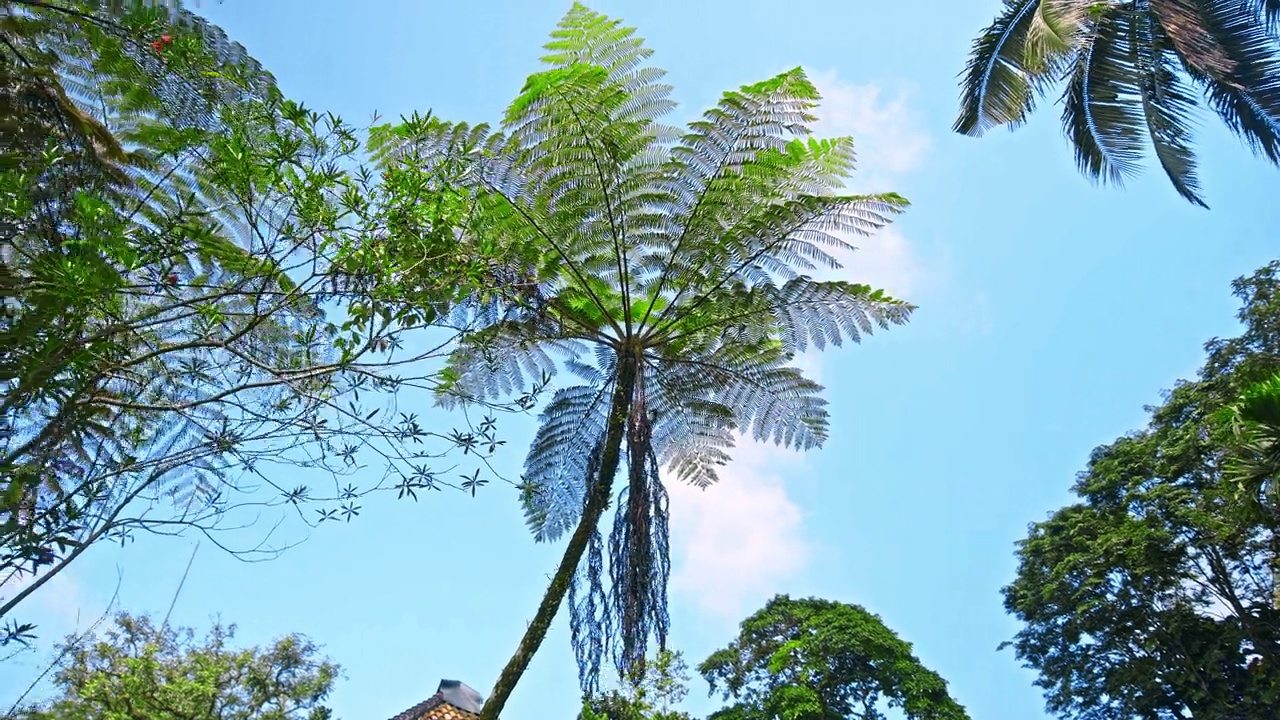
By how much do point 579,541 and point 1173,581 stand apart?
1329 centimetres

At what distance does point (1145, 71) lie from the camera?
24.4ft

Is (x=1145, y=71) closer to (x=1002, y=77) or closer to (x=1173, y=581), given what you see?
(x=1002, y=77)

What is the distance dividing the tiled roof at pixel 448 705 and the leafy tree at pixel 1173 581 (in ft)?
32.7

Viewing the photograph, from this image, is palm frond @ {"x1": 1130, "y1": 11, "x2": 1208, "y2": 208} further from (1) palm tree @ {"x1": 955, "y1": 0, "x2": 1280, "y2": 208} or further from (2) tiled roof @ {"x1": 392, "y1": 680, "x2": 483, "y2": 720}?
(2) tiled roof @ {"x1": 392, "y1": 680, "x2": 483, "y2": 720}

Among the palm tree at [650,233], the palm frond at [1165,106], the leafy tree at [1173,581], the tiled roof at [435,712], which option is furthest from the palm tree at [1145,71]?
the tiled roof at [435,712]

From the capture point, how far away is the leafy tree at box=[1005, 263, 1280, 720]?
1409 cm

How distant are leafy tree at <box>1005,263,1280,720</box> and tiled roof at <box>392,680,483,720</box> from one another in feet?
32.7

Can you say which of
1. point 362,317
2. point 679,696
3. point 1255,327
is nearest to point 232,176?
point 362,317

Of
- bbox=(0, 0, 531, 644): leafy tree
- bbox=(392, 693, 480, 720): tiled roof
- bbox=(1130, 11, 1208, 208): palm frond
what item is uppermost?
bbox=(1130, 11, 1208, 208): palm frond

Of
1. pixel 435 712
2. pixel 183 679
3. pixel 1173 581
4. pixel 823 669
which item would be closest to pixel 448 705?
pixel 435 712

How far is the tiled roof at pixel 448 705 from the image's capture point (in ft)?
37.0

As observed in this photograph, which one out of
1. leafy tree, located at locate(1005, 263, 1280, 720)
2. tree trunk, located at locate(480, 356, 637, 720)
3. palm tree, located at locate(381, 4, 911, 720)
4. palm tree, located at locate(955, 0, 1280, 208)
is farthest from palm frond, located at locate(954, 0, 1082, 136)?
leafy tree, located at locate(1005, 263, 1280, 720)

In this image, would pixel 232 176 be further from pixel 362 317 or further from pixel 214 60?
pixel 214 60

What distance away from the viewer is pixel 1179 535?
14914 millimetres
